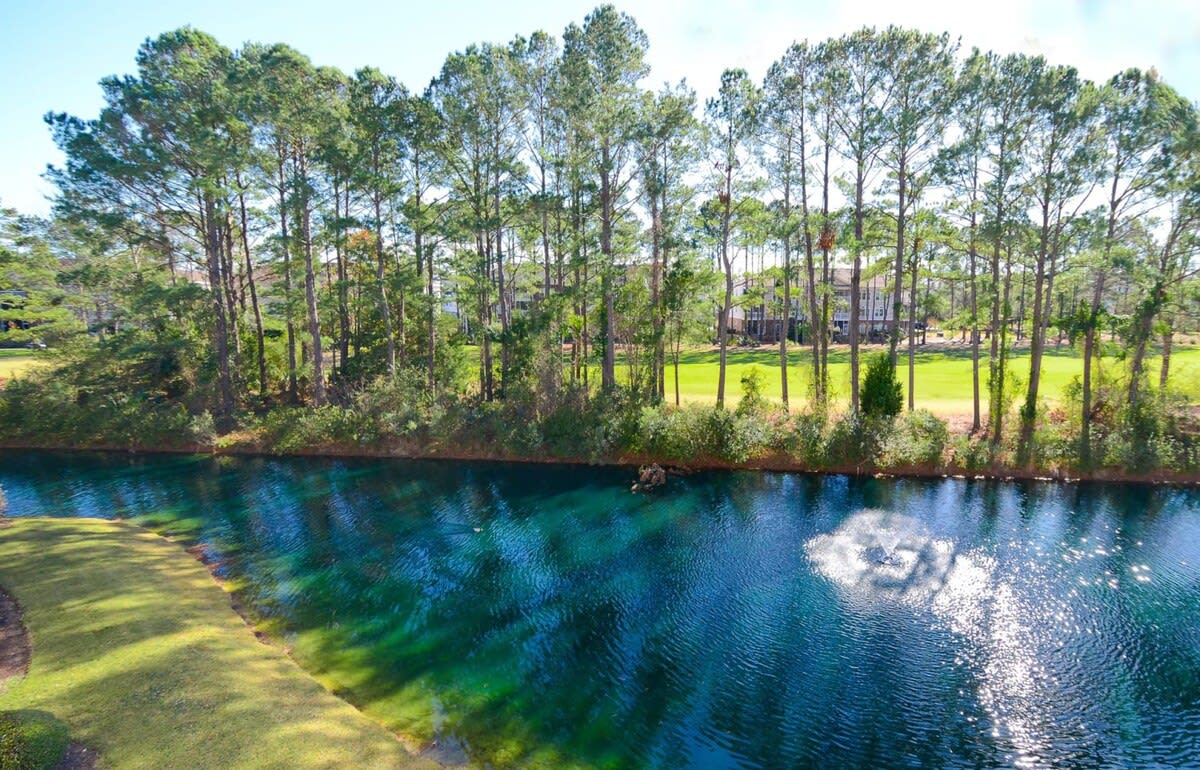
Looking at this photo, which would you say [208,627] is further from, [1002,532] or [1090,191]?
[1090,191]

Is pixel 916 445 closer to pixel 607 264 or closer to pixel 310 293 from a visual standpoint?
pixel 607 264

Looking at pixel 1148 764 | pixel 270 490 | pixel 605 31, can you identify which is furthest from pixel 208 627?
pixel 605 31

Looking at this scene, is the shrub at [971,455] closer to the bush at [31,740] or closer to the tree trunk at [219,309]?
the bush at [31,740]

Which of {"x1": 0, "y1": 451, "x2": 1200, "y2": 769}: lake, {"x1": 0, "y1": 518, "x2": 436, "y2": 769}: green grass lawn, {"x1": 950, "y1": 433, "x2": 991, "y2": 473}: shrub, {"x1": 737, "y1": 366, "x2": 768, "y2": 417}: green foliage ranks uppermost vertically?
{"x1": 737, "y1": 366, "x2": 768, "y2": 417}: green foliage

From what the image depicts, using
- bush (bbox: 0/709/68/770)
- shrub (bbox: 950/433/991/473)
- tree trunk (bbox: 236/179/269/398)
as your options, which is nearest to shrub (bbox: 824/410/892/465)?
shrub (bbox: 950/433/991/473)

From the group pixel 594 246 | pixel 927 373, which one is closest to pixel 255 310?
pixel 594 246

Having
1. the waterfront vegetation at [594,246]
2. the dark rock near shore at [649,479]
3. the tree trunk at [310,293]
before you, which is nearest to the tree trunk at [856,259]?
the waterfront vegetation at [594,246]

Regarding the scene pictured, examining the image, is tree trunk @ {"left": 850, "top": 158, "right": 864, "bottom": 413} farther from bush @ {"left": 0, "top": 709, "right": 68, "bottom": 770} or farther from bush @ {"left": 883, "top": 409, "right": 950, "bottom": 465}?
bush @ {"left": 0, "top": 709, "right": 68, "bottom": 770}
